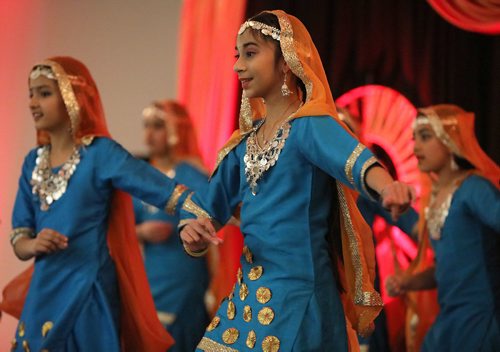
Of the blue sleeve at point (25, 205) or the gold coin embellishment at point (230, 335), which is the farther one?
the blue sleeve at point (25, 205)

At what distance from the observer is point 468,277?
372 centimetres

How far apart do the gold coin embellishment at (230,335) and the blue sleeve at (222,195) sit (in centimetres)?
38

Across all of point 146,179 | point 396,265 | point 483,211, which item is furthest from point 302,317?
point 396,265

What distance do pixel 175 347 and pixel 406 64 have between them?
6.41ft

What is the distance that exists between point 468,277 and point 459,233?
18cm

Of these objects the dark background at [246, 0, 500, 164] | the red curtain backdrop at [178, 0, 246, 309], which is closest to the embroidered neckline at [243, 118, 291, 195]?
the dark background at [246, 0, 500, 164]

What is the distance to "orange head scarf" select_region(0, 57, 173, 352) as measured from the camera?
332cm

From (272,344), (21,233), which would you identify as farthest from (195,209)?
(21,233)

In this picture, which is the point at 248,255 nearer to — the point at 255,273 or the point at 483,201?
the point at 255,273

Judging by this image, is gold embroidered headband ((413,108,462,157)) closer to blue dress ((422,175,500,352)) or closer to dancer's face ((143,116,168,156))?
blue dress ((422,175,500,352))

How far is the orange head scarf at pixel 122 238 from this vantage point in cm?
332

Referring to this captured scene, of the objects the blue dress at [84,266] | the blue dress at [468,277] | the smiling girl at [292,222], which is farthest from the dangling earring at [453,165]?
the smiling girl at [292,222]

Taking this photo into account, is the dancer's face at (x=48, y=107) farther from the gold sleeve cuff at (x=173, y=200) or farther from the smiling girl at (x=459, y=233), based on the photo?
the smiling girl at (x=459, y=233)

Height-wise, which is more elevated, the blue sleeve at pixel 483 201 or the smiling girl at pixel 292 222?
the smiling girl at pixel 292 222
